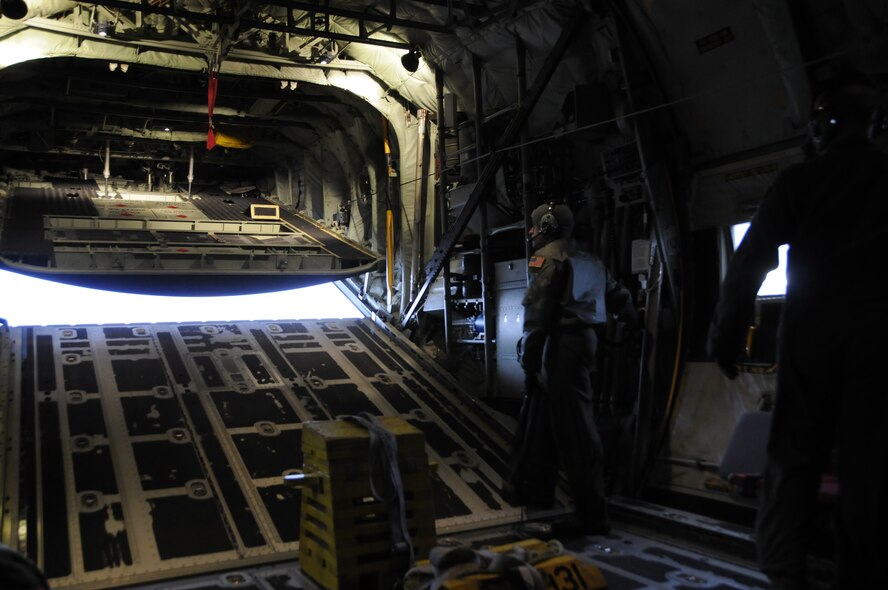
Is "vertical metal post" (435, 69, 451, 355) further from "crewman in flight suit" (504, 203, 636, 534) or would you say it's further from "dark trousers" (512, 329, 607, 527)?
"dark trousers" (512, 329, 607, 527)

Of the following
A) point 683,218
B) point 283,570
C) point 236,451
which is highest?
point 683,218

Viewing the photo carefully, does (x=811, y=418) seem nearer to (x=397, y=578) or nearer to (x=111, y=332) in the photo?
(x=397, y=578)

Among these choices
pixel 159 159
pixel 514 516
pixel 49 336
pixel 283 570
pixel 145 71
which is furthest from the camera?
pixel 159 159

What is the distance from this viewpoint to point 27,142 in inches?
455

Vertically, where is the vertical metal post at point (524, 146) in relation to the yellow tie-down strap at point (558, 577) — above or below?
above

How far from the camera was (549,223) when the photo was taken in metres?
5.29

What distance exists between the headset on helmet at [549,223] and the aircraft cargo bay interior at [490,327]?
0.02 m

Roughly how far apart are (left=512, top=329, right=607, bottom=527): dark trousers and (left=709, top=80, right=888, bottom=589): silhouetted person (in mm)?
2168

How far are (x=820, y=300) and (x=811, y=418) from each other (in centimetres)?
41

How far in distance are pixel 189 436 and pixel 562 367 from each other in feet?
9.67

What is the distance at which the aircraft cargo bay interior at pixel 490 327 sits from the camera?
8.95 ft

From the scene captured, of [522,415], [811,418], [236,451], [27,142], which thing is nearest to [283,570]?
[236,451]

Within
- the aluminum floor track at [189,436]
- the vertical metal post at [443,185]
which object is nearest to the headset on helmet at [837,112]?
the aluminum floor track at [189,436]

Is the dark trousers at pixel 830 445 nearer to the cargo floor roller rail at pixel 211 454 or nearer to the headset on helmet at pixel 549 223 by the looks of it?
the cargo floor roller rail at pixel 211 454
